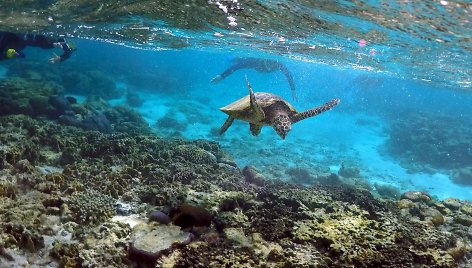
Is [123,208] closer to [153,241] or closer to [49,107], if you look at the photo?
[153,241]

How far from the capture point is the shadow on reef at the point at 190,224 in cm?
533

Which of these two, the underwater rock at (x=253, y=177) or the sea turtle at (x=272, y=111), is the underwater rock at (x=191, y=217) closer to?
the sea turtle at (x=272, y=111)

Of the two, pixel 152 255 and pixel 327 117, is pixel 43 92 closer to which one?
pixel 152 255

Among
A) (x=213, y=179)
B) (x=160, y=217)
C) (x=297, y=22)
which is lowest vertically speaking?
(x=213, y=179)

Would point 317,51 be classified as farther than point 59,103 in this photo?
Yes

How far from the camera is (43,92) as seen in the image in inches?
705

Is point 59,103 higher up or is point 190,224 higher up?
point 190,224

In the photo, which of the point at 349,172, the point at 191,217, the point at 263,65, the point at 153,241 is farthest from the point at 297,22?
the point at 263,65

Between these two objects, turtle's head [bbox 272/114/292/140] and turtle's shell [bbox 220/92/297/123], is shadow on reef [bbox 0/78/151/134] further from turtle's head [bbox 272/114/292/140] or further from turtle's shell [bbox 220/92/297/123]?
turtle's head [bbox 272/114/292/140]

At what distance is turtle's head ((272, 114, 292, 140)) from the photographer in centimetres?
Result: 775

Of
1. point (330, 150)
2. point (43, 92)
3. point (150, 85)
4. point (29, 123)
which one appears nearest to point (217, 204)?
point (29, 123)

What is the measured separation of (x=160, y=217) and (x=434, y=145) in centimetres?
3337

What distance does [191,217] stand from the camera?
6.46 m

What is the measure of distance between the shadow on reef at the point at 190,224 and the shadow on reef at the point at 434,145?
2288cm
